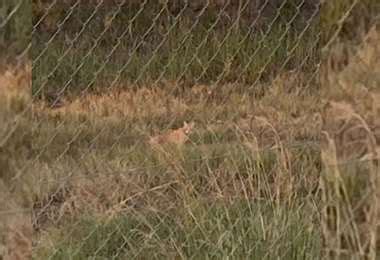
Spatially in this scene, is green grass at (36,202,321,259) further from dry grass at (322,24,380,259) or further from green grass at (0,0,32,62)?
green grass at (0,0,32,62)

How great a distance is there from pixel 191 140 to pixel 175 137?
0.11m

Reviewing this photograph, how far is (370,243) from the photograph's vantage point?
2.42 meters

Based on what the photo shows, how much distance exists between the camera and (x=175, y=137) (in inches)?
153

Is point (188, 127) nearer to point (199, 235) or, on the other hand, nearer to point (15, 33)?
point (199, 235)

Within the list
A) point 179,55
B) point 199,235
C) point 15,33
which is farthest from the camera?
point 179,55

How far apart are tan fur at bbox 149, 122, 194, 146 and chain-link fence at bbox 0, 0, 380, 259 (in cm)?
1

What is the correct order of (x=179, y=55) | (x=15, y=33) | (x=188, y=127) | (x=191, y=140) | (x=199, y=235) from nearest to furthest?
Answer: 1. (x=15, y=33)
2. (x=199, y=235)
3. (x=191, y=140)
4. (x=188, y=127)
5. (x=179, y=55)

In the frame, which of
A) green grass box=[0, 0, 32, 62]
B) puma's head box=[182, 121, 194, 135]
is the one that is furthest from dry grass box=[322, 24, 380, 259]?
puma's head box=[182, 121, 194, 135]

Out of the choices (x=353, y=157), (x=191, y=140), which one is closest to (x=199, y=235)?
(x=353, y=157)

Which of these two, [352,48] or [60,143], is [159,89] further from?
[352,48]

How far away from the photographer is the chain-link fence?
2.33 m

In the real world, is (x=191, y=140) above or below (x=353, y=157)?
below

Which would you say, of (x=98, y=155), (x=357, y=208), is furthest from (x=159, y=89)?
(x=357, y=208)

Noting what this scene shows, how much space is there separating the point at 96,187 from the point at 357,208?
1253 mm
